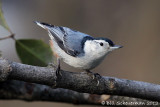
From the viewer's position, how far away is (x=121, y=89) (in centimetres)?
177

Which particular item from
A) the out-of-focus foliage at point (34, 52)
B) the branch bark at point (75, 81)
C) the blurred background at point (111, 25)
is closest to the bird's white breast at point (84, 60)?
the out-of-focus foliage at point (34, 52)

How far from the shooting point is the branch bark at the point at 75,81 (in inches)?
61.1

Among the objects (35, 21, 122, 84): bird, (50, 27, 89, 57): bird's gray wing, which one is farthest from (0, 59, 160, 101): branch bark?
(50, 27, 89, 57): bird's gray wing

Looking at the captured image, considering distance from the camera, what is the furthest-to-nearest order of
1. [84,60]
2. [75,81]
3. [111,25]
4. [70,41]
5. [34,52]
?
[111,25] < [70,41] < [34,52] < [84,60] < [75,81]

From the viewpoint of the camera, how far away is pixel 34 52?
7.13 feet

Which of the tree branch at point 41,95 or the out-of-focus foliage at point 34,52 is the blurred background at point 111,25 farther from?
the out-of-focus foliage at point 34,52

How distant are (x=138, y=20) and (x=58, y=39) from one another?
248 centimetres

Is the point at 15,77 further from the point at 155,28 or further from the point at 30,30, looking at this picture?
the point at 30,30

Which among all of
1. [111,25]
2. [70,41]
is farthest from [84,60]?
[111,25]

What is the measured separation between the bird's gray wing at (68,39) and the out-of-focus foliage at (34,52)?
146 millimetres

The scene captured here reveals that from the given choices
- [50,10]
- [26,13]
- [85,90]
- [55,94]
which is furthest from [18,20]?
[85,90]

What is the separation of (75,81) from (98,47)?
1.71ft

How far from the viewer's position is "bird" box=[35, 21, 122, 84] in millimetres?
2064

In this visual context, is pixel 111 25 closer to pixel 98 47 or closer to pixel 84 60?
pixel 98 47
